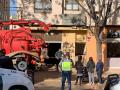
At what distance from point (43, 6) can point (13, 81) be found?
23099 mm

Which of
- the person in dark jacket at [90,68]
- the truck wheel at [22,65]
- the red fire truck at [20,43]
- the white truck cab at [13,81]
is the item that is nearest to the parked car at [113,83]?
the white truck cab at [13,81]

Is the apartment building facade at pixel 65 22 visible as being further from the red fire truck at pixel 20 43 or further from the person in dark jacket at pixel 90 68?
the person in dark jacket at pixel 90 68

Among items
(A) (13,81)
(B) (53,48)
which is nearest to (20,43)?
(B) (53,48)

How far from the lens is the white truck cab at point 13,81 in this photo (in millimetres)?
15356

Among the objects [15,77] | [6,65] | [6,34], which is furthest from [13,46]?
[15,77]

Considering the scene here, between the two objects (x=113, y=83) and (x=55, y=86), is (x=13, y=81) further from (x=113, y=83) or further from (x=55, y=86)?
(x=55, y=86)

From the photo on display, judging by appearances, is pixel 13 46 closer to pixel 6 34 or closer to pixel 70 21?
pixel 6 34

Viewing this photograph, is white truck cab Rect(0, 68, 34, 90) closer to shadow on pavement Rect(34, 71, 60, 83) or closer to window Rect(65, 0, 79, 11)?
shadow on pavement Rect(34, 71, 60, 83)

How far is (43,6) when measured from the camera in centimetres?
3838

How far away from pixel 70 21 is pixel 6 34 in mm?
10559

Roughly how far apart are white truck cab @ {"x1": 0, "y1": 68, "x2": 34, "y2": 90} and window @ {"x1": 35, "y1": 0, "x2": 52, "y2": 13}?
73.3 ft

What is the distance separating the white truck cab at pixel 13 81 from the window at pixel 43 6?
879 inches

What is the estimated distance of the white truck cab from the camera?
1536 cm

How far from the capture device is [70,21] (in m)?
37.6
